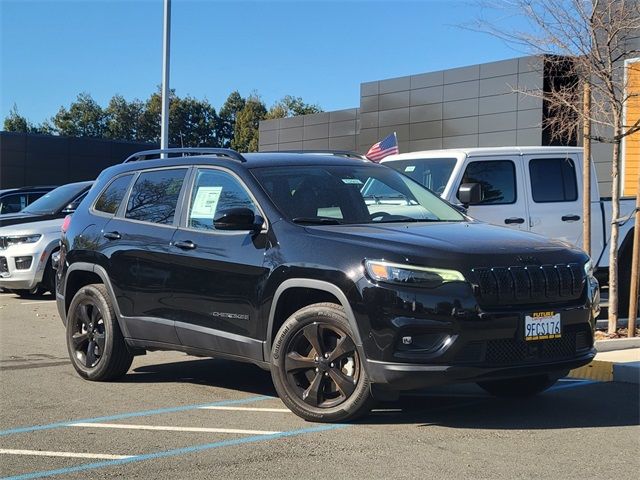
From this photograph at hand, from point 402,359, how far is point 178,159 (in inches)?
117

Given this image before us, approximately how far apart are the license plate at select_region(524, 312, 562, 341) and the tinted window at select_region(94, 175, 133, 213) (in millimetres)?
3868

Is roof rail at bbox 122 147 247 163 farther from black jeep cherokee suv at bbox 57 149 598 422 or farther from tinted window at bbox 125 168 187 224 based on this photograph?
tinted window at bbox 125 168 187 224

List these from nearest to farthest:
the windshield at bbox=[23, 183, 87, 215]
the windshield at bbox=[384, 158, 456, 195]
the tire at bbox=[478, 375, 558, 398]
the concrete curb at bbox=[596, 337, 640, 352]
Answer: the tire at bbox=[478, 375, 558, 398], the concrete curb at bbox=[596, 337, 640, 352], the windshield at bbox=[384, 158, 456, 195], the windshield at bbox=[23, 183, 87, 215]

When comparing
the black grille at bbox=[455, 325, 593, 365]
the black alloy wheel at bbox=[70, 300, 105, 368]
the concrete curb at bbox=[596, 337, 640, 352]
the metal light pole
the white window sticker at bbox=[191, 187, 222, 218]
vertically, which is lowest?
the concrete curb at bbox=[596, 337, 640, 352]

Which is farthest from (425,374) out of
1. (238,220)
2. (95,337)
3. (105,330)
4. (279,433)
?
(95,337)

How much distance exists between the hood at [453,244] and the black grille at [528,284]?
0.05 m

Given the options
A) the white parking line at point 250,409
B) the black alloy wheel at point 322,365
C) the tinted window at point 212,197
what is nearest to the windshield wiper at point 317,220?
the tinted window at point 212,197

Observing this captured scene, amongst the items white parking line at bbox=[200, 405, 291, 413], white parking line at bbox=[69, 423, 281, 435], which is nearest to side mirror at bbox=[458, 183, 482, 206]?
white parking line at bbox=[200, 405, 291, 413]

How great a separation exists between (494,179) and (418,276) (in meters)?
5.18

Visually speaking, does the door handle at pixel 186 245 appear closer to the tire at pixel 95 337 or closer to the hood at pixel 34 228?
the tire at pixel 95 337

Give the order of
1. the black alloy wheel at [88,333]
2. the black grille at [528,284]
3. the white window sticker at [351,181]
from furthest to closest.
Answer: the black alloy wheel at [88,333] → the white window sticker at [351,181] → the black grille at [528,284]

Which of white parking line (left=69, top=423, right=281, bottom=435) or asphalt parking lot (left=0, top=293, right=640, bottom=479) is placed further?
white parking line (left=69, top=423, right=281, bottom=435)

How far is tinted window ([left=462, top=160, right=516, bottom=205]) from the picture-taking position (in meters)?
9.96

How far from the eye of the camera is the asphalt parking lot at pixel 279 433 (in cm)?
473
